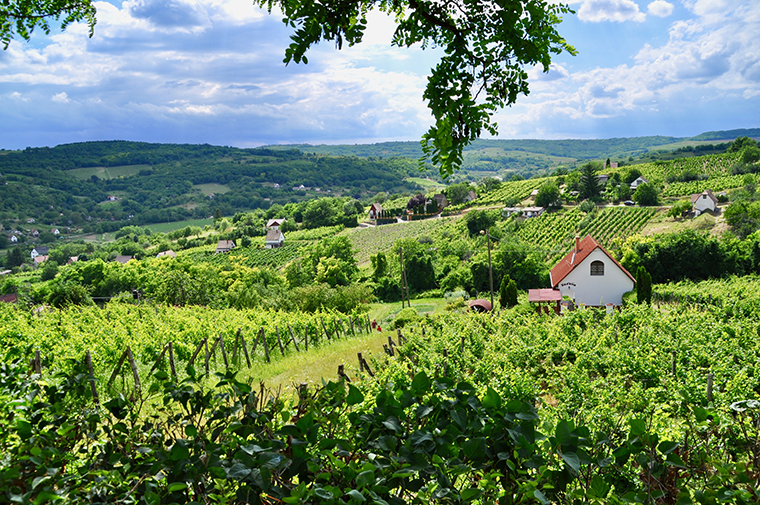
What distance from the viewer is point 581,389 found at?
725cm

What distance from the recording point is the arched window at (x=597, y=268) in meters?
31.3

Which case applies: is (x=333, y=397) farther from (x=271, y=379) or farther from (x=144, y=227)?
(x=144, y=227)

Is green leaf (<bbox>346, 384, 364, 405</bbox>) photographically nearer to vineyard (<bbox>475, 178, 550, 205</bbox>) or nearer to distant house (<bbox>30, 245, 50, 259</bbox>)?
vineyard (<bbox>475, 178, 550, 205</bbox>)

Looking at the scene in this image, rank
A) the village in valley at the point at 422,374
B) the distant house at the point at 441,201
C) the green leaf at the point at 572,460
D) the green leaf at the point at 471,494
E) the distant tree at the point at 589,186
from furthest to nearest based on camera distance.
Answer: the distant house at the point at 441,201 → the distant tree at the point at 589,186 → the village in valley at the point at 422,374 → the green leaf at the point at 572,460 → the green leaf at the point at 471,494

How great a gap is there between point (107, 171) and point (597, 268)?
206 metres

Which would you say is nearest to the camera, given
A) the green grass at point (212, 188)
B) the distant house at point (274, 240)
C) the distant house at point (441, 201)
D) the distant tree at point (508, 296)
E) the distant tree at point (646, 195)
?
the distant tree at point (508, 296)

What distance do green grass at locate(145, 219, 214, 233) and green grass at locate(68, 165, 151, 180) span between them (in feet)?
191

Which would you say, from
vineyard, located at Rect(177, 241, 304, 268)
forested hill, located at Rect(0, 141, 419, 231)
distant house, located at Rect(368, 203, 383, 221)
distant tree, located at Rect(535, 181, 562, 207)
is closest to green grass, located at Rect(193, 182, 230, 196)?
forested hill, located at Rect(0, 141, 419, 231)

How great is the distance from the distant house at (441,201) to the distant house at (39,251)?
96.6 meters

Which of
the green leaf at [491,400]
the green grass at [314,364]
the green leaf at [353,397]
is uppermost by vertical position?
the green leaf at [353,397]

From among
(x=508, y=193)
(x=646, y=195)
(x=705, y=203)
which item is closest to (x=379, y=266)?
(x=646, y=195)

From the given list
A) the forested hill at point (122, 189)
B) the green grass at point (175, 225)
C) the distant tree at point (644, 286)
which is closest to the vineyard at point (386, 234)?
the distant tree at point (644, 286)

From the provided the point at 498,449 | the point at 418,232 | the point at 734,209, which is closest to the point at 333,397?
the point at 498,449

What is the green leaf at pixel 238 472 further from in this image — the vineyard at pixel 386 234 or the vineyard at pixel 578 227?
the vineyard at pixel 386 234
